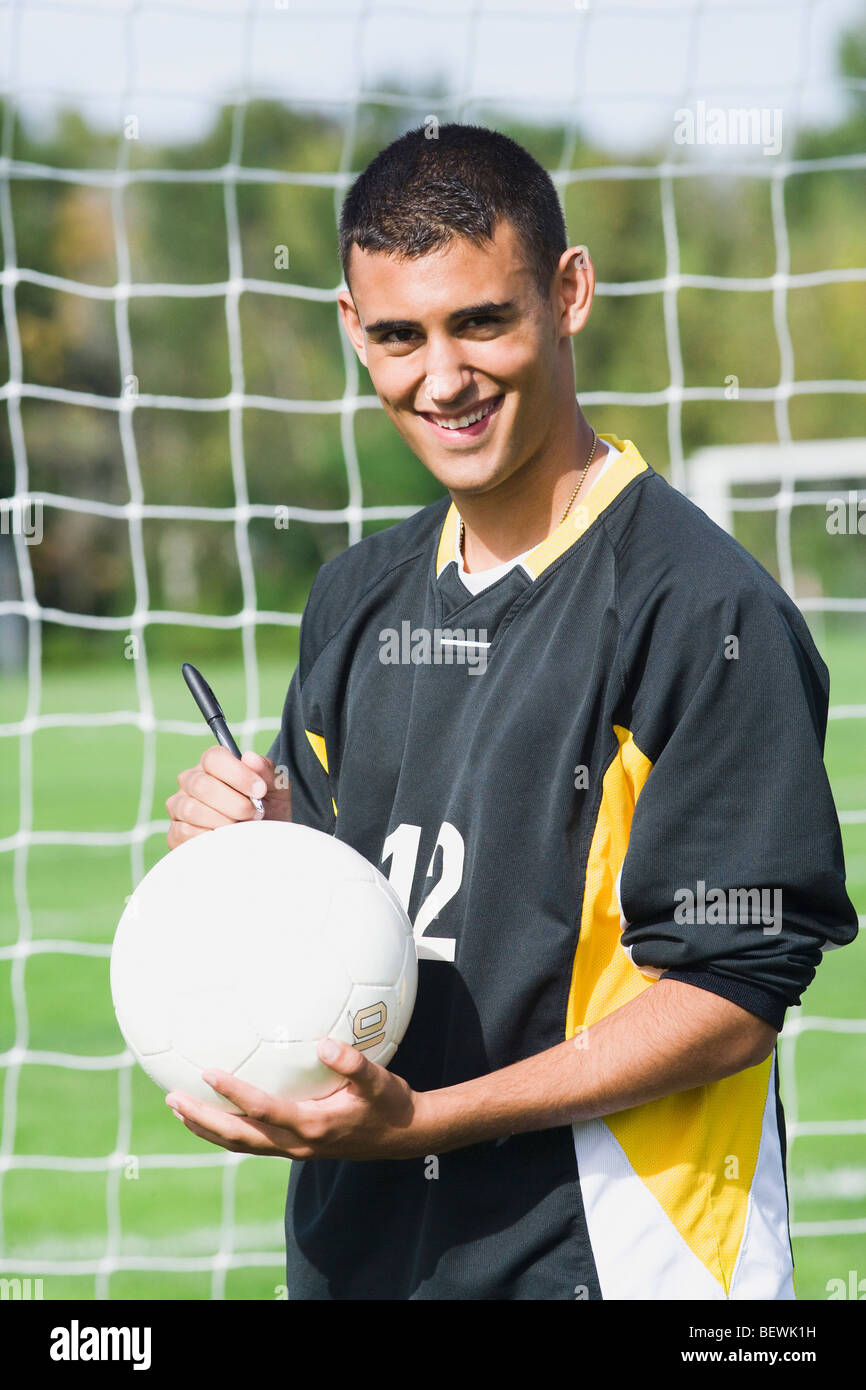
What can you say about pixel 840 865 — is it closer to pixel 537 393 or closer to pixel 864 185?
pixel 537 393

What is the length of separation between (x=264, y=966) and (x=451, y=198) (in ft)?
3.50

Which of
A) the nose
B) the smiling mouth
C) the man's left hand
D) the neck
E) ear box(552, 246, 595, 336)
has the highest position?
ear box(552, 246, 595, 336)

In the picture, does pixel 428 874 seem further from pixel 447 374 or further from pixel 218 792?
pixel 447 374


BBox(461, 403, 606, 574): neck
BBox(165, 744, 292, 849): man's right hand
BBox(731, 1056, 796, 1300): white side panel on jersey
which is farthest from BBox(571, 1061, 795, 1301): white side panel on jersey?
BBox(461, 403, 606, 574): neck

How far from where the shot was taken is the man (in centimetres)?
177

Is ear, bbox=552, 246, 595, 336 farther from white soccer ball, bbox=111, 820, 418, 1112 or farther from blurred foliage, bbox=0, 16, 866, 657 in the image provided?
blurred foliage, bbox=0, 16, 866, 657

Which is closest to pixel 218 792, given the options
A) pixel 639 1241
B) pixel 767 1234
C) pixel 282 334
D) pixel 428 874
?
pixel 428 874

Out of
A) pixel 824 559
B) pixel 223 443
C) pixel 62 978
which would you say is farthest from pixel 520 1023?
pixel 223 443

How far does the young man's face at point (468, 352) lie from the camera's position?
1.92 meters

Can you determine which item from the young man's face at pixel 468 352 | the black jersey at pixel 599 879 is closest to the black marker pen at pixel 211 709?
the black jersey at pixel 599 879

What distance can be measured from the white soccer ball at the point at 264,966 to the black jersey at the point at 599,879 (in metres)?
0.13

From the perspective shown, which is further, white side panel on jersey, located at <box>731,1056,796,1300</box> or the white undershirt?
the white undershirt

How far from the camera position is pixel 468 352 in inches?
76.8

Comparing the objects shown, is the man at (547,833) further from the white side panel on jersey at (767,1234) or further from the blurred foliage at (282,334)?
the blurred foliage at (282,334)
